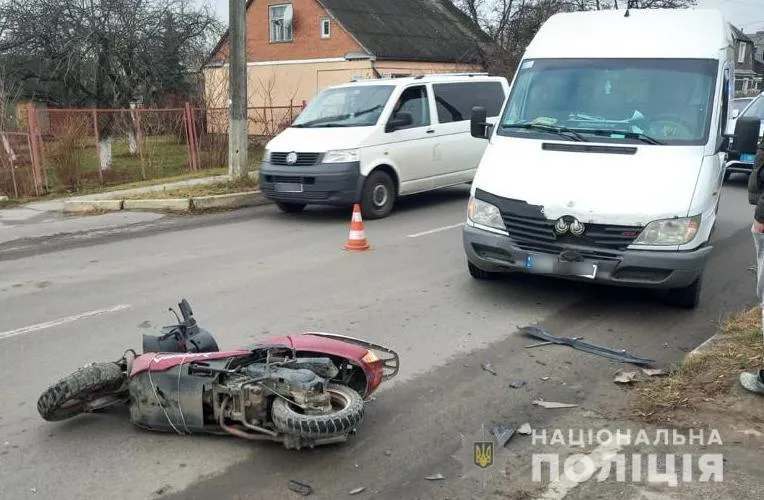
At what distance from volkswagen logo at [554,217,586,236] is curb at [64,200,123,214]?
8.78m

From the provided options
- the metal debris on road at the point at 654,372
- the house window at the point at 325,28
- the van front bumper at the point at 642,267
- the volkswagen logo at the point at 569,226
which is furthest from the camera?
the house window at the point at 325,28

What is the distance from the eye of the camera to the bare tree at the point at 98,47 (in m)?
21.2

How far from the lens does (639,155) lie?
20.0ft

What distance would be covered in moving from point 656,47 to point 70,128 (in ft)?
38.4

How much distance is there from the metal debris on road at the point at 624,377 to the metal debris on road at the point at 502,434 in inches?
42.0

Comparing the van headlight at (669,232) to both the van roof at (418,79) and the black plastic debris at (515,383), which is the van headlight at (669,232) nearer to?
the black plastic debris at (515,383)

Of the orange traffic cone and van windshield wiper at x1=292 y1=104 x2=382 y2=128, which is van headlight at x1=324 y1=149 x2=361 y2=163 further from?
the orange traffic cone

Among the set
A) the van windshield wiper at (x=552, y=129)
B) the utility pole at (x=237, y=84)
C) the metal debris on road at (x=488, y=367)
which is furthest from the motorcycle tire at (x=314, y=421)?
the utility pole at (x=237, y=84)

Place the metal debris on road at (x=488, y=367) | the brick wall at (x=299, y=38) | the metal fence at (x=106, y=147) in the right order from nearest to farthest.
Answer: the metal debris on road at (x=488, y=367) < the metal fence at (x=106, y=147) < the brick wall at (x=299, y=38)

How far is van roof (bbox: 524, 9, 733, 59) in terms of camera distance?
6875mm

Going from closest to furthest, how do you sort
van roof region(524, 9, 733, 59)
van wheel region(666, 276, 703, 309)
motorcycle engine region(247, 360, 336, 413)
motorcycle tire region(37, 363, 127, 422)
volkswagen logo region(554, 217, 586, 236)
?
motorcycle engine region(247, 360, 336, 413)
motorcycle tire region(37, 363, 127, 422)
volkswagen logo region(554, 217, 586, 236)
van wheel region(666, 276, 703, 309)
van roof region(524, 9, 733, 59)

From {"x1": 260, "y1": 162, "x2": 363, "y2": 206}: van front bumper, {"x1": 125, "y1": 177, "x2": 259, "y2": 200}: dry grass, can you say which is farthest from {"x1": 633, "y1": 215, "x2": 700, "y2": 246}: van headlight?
{"x1": 125, "y1": 177, "x2": 259, "y2": 200}: dry grass

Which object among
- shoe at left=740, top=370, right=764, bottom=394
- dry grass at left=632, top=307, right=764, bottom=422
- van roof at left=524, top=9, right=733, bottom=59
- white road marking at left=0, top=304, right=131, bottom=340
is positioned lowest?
white road marking at left=0, top=304, right=131, bottom=340

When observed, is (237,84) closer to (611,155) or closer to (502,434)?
(611,155)
